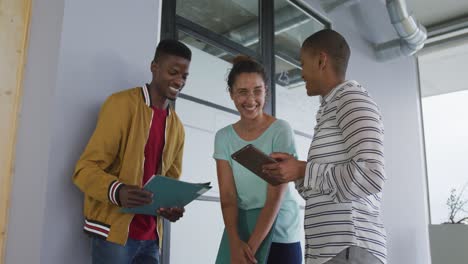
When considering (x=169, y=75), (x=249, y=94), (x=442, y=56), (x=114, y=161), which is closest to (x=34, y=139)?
(x=114, y=161)

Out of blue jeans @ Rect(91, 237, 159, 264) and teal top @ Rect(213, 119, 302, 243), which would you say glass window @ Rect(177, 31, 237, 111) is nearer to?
teal top @ Rect(213, 119, 302, 243)

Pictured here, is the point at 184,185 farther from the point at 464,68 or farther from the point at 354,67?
the point at 464,68

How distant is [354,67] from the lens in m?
4.25

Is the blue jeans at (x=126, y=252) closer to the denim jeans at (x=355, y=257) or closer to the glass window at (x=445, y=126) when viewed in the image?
the denim jeans at (x=355, y=257)

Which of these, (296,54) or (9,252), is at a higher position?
(296,54)

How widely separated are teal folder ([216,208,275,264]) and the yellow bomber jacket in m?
0.26

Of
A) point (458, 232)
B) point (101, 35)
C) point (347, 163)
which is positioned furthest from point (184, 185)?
point (458, 232)

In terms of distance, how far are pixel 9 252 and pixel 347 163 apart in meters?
1.30

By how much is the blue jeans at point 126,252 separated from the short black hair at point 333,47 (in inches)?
35.3

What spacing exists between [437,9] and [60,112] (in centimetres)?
465

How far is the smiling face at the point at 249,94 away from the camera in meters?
1.69

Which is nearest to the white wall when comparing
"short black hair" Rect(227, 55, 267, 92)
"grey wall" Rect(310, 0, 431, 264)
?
"short black hair" Rect(227, 55, 267, 92)

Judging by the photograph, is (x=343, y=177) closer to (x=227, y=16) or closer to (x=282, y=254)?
(x=282, y=254)

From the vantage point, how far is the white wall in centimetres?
159
